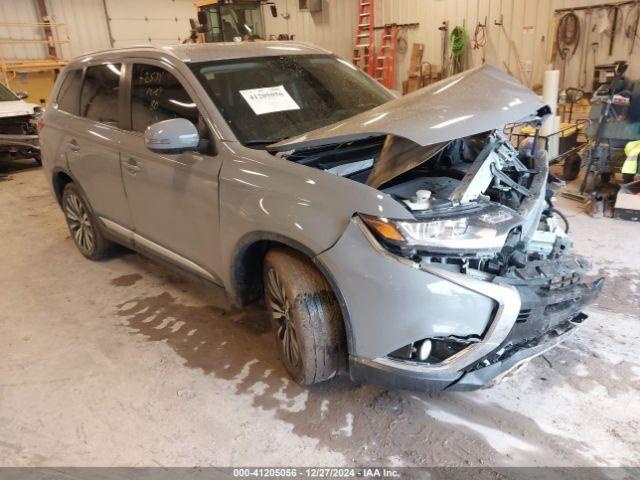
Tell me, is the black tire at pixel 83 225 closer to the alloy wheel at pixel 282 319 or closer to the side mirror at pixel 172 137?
the side mirror at pixel 172 137

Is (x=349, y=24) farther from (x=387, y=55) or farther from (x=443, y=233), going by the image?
(x=443, y=233)

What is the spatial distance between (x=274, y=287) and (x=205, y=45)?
1.63 meters

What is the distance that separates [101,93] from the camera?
134 inches

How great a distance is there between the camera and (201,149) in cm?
248

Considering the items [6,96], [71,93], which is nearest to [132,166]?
[71,93]

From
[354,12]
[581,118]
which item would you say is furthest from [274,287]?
[354,12]

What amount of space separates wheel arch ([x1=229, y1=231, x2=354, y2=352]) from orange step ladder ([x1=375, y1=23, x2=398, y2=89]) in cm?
765

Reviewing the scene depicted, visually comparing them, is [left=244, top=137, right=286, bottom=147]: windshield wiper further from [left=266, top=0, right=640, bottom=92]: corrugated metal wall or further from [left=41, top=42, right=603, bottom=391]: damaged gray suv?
[left=266, top=0, right=640, bottom=92]: corrugated metal wall

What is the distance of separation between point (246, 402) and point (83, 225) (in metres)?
2.49

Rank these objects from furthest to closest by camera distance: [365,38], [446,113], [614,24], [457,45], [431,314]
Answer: [365,38] < [457,45] < [614,24] < [446,113] < [431,314]

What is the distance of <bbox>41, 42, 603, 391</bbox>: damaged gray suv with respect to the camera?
1845mm

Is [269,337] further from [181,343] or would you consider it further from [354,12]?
[354,12]

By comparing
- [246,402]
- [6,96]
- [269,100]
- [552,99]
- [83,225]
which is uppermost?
[269,100]

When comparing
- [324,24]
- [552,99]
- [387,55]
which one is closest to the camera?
[552,99]
